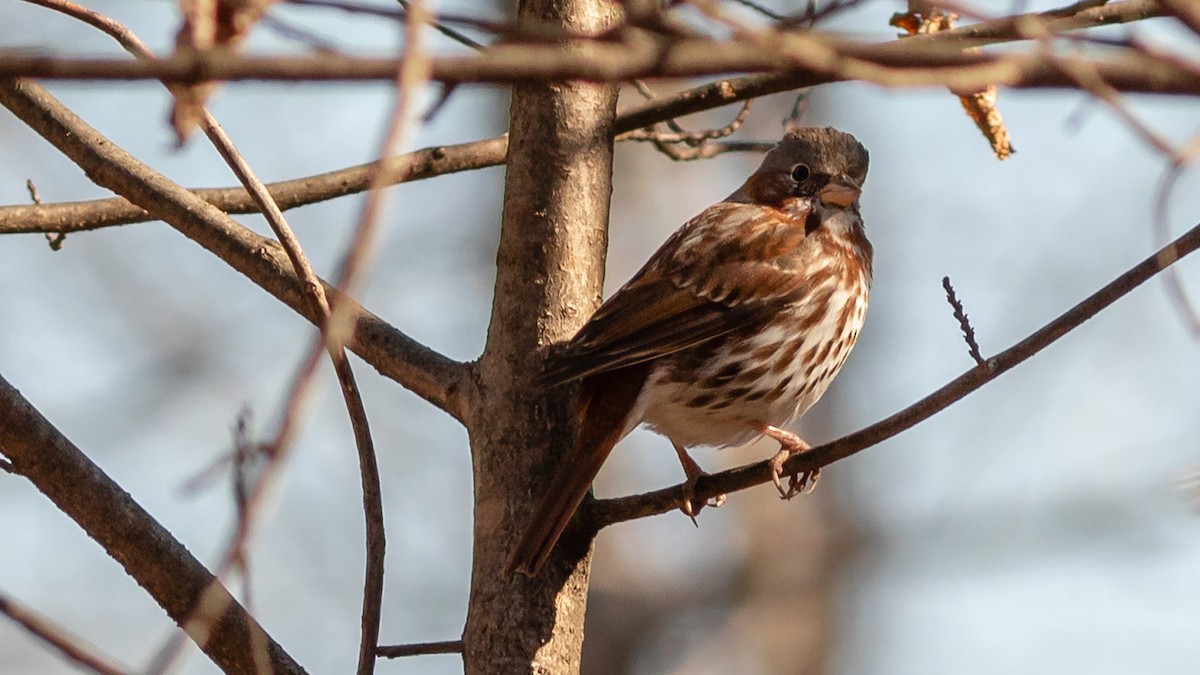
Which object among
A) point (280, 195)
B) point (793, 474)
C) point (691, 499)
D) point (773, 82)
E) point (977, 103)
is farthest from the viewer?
point (977, 103)

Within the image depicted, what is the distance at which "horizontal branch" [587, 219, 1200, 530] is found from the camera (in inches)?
104

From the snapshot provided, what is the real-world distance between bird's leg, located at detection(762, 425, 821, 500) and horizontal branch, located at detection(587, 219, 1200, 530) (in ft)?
0.13

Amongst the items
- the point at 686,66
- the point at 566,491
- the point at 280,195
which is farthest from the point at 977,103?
the point at 686,66

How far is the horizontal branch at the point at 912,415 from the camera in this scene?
2645 millimetres

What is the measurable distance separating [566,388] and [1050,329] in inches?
53.4

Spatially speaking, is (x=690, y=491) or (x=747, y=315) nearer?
(x=690, y=491)

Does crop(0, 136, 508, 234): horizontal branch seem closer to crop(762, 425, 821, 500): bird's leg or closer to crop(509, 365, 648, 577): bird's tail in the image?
crop(509, 365, 648, 577): bird's tail

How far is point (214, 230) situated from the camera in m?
3.78

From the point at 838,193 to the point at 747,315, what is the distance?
2.36ft

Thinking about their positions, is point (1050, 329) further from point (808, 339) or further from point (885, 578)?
point (885, 578)

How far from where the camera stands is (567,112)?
3871 mm

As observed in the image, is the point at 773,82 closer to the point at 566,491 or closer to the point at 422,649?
the point at 566,491

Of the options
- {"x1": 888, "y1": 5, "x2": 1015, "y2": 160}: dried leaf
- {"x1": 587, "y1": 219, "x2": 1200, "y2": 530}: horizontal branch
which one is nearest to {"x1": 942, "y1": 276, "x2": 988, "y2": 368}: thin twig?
{"x1": 587, "y1": 219, "x2": 1200, "y2": 530}: horizontal branch

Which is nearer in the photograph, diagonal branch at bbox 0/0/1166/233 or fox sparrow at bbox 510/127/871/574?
diagonal branch at bbox 0/0/1166/233
